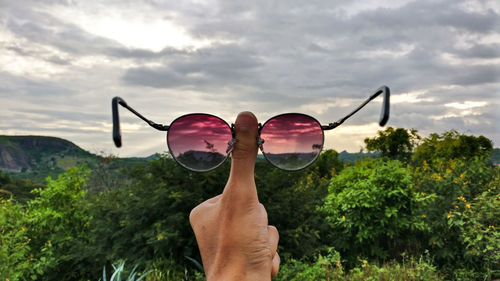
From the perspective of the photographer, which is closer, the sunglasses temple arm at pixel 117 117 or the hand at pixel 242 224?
the sunglasses temple arm at pixel 117 117

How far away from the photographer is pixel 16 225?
21.6 feet

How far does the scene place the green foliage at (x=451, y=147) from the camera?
12484mm

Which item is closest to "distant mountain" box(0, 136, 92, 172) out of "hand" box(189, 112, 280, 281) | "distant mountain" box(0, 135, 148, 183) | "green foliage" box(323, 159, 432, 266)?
"distant mountain" box(0, 135, 148, 183)

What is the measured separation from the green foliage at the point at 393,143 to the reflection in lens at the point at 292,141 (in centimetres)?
1232

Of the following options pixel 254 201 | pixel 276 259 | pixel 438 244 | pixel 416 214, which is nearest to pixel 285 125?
pixel 254 201

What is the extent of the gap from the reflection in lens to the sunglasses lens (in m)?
0.24

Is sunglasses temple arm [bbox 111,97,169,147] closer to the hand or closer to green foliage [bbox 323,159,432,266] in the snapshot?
the hand

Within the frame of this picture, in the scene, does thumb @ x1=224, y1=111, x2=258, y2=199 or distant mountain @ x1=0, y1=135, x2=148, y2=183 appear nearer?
thumb @ x1=224, y1=111, x2=258, y2=199

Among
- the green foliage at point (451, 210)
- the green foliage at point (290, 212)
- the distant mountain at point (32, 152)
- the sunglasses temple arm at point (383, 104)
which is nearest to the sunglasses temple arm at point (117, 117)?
the sunglasses temple arm at point (383, 104)

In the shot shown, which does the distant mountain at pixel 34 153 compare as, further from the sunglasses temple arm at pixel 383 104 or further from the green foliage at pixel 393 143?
the sunglasses temple arm at pixel 383 104

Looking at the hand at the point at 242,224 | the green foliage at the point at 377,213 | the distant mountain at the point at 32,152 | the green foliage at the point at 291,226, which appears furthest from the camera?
the distant mountain at the point at 32,152

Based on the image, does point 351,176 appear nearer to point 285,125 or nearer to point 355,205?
point 355,205

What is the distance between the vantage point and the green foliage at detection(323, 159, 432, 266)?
592 centimetres

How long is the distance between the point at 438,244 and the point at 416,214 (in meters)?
0.76
